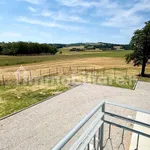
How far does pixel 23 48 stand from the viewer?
255 feet

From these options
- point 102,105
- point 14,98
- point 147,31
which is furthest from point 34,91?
point 147,31

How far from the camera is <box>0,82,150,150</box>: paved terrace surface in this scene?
6.04m

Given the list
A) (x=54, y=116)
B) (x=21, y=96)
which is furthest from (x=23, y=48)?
(x=54, y=116)

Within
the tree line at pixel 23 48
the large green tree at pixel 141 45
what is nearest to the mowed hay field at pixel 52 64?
the large green tree at pixel 141 45

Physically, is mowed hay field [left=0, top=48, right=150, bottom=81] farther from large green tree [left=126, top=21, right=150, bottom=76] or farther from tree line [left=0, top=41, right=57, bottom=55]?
tree line [left=0, top=41, right=57, bottom=55]

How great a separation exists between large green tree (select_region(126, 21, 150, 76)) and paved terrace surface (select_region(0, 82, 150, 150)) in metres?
6.46

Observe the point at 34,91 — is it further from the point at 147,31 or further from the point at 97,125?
the point at 147,31

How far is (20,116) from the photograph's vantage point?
8.16 meters

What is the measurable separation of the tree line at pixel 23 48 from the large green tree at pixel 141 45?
63735 mm

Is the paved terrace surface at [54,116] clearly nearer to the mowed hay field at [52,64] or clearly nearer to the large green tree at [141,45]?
the large green tree at [141,45]

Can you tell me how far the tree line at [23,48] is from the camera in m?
73.2

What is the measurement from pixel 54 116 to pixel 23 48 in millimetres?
74672

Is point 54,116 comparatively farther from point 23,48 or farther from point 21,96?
point 23,48

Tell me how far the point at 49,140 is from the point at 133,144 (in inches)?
116
